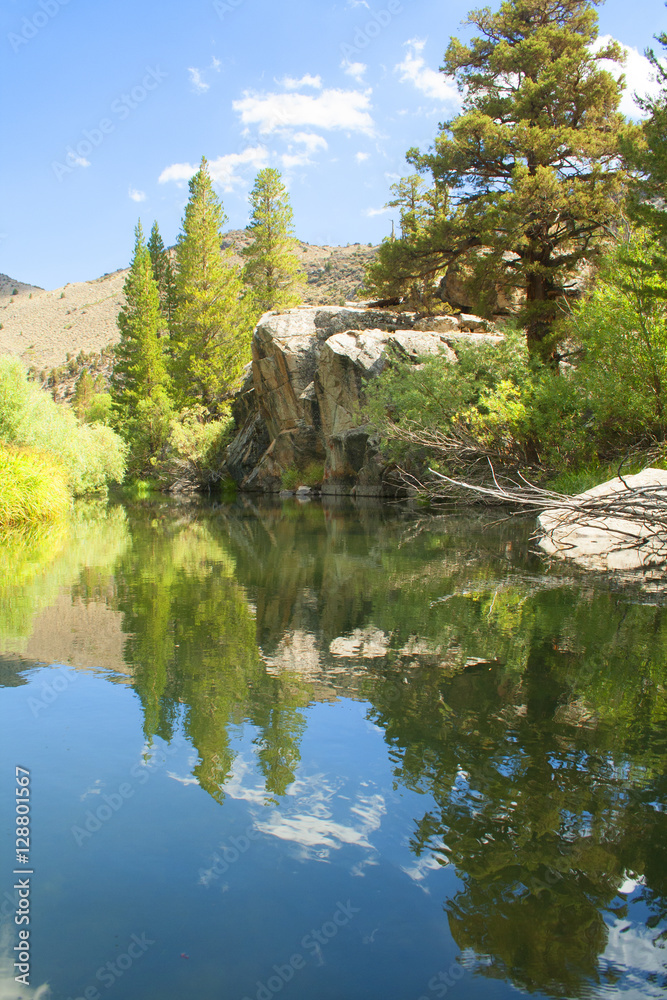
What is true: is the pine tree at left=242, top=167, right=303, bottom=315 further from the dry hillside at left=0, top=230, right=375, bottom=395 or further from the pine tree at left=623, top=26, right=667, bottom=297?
the pine tree at left=623, top=26, right=667, bottom=297

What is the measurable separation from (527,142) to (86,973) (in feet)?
69.3

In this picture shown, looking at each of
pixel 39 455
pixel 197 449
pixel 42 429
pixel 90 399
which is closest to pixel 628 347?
pixel 39 455

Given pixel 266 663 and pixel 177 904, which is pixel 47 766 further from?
pixel 266 663

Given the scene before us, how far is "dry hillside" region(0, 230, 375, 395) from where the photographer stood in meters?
80.6

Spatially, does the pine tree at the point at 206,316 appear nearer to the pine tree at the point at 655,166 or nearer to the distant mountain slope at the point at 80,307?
the distant mountain slope at the point at 80,307

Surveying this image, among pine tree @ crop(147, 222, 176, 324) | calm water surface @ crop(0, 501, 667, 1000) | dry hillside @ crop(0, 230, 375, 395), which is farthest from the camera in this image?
dry hillside @ crop(0, 230, 375, 395)

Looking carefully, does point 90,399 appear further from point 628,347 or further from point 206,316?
point 628,347

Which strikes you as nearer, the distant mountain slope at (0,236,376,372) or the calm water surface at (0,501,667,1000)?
the calm water surface at (0,501,667,1000)

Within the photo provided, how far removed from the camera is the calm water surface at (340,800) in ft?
7.91

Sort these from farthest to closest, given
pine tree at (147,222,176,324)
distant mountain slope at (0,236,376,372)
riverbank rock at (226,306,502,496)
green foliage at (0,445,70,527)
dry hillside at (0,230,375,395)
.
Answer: distant mountain slope at (0,236,376,372) → dry hillside at (0,230,375,395) → pine tree at (147,222,176,324) → riverbank rock at (226,306,502,496) → green foliage at (0,445,70,527)

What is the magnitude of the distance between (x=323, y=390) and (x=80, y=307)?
331 feet

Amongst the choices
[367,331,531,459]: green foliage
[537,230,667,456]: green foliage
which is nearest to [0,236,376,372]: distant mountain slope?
[367,331,531,459]: green foliage

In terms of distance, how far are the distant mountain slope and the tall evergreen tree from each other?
5076cm

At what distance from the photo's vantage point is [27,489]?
1711 centimetres
